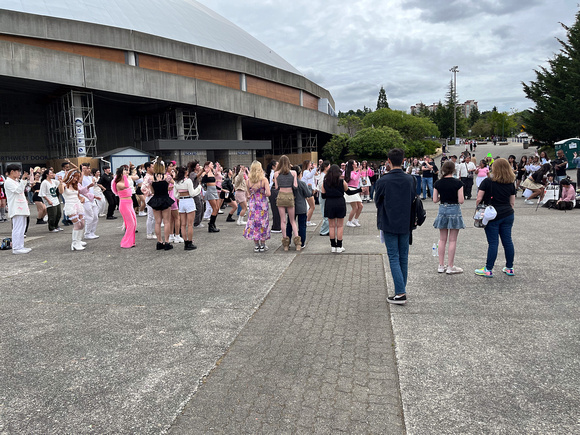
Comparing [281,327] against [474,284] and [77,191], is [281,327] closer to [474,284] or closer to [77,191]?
[474,284]

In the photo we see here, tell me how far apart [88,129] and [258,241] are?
31073 mm

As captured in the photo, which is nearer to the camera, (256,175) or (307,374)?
(307,374)

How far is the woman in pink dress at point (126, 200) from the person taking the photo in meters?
9.14

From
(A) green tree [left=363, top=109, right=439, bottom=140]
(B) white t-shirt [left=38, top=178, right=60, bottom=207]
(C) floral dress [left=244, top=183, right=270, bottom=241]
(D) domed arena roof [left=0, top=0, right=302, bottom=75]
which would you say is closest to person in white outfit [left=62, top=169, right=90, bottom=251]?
(B) white t-shirt [left=38, top=178, right=60, bottom=207]

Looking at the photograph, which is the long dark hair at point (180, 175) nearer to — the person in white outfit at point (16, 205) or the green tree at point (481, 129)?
the person in white outfit at point (16, 205)

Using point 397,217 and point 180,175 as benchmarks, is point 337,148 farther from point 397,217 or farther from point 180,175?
point 397,217

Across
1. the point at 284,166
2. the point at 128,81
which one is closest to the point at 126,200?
the point at 284,166

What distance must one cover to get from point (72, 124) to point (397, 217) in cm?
3124

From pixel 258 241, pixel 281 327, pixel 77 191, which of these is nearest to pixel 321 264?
pixel 258 241

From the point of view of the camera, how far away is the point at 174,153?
110ft

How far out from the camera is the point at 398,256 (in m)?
5.37

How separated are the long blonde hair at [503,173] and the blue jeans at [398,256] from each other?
202 cm

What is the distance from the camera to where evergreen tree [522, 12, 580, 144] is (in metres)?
36.8

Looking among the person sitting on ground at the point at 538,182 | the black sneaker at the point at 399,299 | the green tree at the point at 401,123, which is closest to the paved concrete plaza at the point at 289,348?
the black sneaker at the point at 399,299
